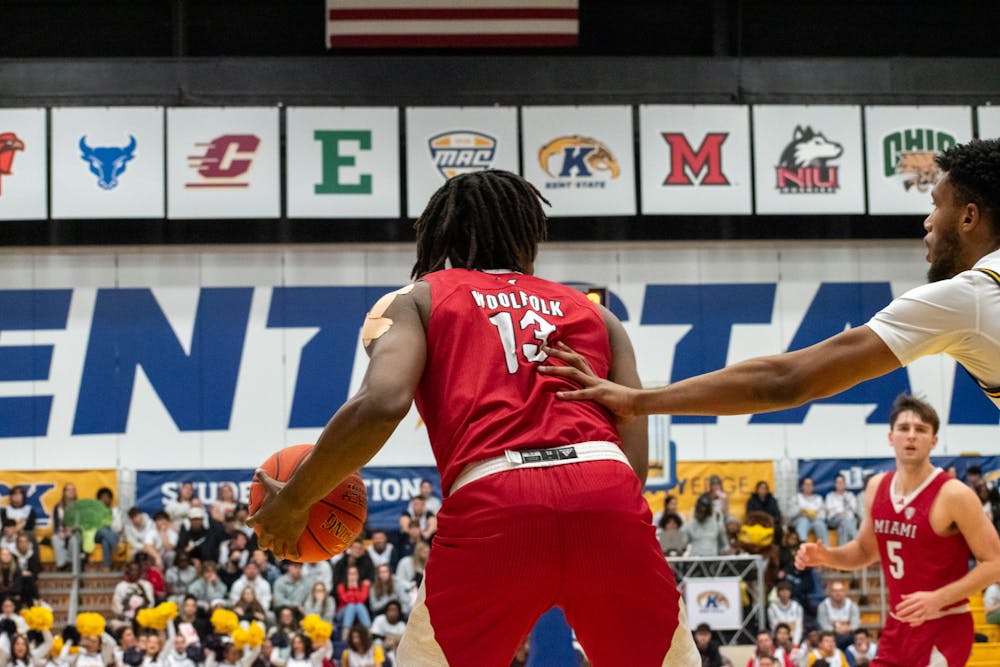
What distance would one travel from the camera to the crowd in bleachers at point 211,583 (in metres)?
14.9

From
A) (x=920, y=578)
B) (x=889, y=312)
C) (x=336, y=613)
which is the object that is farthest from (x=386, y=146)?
(x=889, y=312)

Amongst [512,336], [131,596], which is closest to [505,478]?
[512,336]

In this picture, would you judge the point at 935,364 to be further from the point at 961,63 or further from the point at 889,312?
the point at 889,312

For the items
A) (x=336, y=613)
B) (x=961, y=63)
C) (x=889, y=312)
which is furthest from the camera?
(x=961, y=63)

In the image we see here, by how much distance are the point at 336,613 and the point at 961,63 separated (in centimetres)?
1382

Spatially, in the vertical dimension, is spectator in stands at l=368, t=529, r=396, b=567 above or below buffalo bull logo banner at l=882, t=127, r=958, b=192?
below

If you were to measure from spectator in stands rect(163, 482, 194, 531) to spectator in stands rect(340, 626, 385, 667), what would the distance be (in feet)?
13.9

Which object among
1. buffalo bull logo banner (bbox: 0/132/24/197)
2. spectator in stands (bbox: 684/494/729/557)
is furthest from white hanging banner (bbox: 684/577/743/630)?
buffalo bull logo banner (bbox: 0/132/24/197)

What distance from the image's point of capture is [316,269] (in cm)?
2069

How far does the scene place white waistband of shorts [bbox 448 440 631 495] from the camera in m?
3.09

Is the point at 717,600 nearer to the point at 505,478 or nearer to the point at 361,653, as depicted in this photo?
the point at 361,653

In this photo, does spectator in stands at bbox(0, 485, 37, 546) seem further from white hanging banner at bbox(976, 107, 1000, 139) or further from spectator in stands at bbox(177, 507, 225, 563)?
white hanging banner at bbox(976, 107, 1000, 139)

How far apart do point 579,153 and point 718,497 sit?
5953mm

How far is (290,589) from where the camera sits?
16.7 metres
